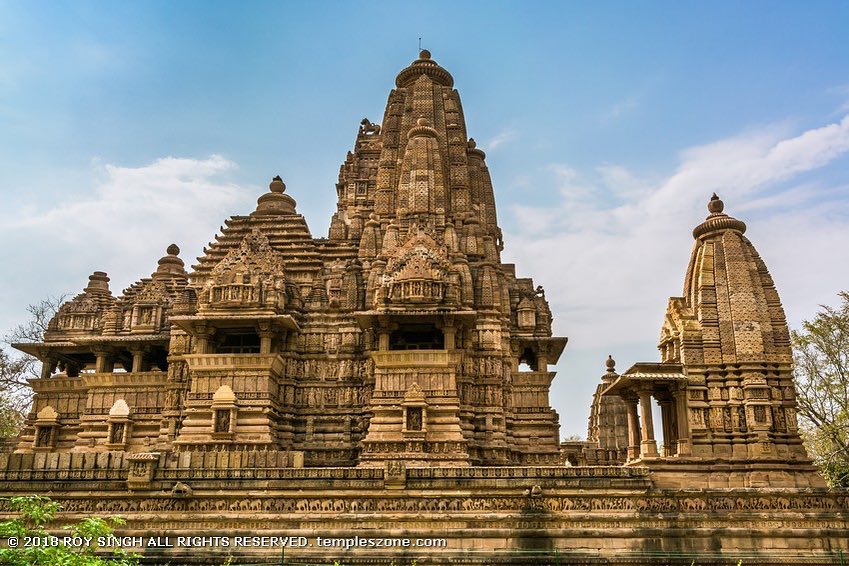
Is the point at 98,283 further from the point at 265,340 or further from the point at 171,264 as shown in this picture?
the point at 265,340

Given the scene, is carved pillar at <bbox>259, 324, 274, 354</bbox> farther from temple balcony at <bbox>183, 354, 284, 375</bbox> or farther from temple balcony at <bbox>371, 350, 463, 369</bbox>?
temple balcony at <bbox>371, 350, 463, 369</bbox>

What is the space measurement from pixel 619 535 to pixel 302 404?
13105mm

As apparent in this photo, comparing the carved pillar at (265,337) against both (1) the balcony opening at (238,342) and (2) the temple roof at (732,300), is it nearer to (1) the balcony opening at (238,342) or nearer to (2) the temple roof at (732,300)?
(1) the balcony opening at (238,342)

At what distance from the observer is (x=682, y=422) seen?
21.0m

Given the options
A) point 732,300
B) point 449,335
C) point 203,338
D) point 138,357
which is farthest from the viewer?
point 138,357

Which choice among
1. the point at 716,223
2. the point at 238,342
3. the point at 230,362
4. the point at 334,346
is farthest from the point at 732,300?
the point at 238,342

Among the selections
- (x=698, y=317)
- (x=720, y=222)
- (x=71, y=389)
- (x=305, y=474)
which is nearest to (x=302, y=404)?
(x=305, y=474)

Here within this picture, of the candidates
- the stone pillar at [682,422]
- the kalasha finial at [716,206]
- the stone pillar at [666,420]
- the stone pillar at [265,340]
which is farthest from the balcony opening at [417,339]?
the kalasha finial at [716,206]

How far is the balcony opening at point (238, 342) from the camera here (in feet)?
84.5

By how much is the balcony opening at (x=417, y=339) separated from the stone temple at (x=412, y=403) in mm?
81

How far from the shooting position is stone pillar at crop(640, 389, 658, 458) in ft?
68.9

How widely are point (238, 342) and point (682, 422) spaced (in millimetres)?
16456

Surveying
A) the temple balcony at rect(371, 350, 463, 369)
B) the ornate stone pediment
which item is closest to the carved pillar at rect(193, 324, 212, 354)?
the temple balcony at rect(371, 350, 463, 369)

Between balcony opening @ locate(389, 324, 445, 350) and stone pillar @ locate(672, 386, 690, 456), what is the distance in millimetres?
8549
